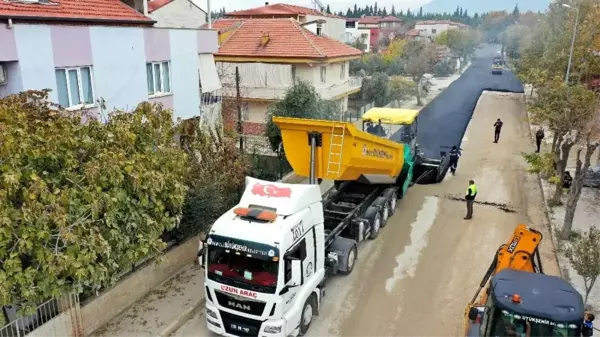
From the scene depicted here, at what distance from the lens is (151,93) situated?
48.9ft

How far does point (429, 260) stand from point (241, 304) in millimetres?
6302

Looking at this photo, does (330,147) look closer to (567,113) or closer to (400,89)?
(567,113)

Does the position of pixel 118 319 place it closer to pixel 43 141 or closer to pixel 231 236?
pixel 231 236

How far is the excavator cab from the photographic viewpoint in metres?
6.84

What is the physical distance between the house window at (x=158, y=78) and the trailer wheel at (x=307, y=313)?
8569mm

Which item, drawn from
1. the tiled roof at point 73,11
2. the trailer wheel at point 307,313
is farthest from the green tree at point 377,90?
the trailer wheel at point 307,313

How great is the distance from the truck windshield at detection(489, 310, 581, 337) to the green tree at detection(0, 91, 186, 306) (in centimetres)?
615

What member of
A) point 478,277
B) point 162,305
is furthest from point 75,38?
point 478,277

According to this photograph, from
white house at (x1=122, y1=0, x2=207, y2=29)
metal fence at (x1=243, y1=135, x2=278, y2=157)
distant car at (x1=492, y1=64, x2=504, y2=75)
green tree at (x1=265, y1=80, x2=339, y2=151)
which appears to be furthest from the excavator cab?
Answer: distant car at (x1=492, y1=64, x2=504, y2=75)

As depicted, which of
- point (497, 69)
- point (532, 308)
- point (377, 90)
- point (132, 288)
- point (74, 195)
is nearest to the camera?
point (532, 308)

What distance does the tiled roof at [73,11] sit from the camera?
10703 millimetres

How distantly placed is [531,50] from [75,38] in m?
31.4

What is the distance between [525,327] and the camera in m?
7.04

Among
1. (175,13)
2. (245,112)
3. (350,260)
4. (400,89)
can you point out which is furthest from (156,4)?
(400,89)
